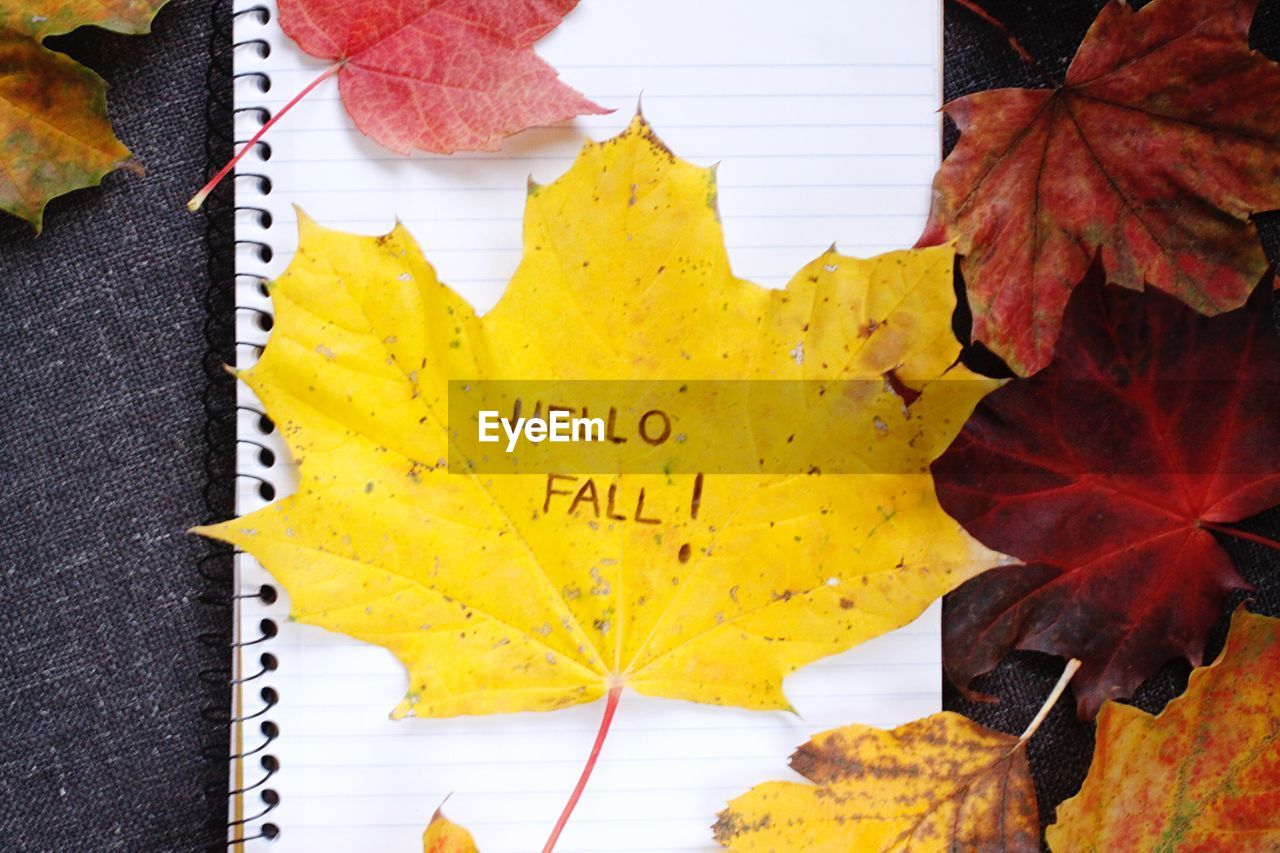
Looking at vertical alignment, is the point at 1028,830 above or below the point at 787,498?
below

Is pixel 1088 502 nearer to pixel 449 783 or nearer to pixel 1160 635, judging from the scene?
pixel 1160 635

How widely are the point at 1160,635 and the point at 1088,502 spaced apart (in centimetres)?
8

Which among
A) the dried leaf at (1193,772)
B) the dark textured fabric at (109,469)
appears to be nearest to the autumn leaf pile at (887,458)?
the dried leaf at (1193,772)

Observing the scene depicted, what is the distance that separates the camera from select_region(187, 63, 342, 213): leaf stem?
0.49 m

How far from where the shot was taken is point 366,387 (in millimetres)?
431

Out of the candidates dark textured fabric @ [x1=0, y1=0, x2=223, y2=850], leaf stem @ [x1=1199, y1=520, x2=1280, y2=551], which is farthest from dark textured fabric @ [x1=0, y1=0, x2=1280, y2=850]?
leaf stem @ [x1=1199, y1=520, x2=1280, y2=551]

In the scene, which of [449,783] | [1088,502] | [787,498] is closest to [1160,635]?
[1088,502]

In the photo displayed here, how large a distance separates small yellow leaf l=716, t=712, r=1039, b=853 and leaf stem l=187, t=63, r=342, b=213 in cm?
40

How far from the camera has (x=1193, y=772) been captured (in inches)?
18.5

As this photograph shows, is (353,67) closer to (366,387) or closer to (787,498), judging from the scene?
(366,387)

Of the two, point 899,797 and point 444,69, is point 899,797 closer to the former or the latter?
point 899,797

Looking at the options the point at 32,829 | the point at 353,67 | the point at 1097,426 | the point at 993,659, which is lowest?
the point at 32,829

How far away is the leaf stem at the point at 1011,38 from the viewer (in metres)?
0.51

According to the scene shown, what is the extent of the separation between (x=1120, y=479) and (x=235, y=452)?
0.45m
